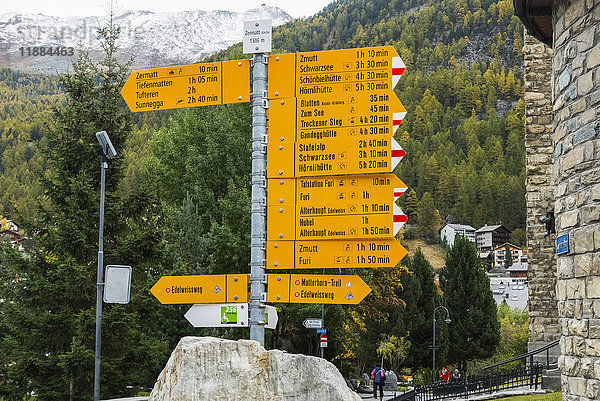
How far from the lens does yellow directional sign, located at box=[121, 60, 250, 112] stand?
350 inches

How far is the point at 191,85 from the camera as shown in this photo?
355 inches

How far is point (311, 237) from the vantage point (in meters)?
8.48

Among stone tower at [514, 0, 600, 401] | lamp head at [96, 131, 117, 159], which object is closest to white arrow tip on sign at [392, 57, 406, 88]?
stone tower at [514, 0, 600, 401]

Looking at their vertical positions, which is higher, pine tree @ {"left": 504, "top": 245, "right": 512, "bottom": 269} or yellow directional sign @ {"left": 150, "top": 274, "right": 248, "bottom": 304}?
pine tree @ {"left": 504, "top": 245, "right": 512, "bottom": 269}

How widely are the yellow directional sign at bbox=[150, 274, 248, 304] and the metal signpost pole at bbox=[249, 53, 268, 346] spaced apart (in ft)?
0.51

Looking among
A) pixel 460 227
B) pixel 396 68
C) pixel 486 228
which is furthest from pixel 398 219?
pixel 486 228

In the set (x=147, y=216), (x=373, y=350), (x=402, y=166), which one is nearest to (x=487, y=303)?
(x=373, y=350)

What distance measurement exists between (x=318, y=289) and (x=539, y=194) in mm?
12773

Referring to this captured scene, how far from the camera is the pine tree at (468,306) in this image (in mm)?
46000

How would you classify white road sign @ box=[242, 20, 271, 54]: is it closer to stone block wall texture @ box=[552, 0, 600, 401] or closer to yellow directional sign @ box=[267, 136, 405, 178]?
yellow directional sign @ box=[267, 136, 405, 178]

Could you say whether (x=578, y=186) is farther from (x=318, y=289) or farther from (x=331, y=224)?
(x=318, y=289)

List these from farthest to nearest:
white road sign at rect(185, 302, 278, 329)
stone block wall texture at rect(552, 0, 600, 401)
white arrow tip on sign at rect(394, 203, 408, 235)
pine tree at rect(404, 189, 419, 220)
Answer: pine tree at rect(404, 189, 419, 220)
white road sign at rect(185, 302, 278, 329)
white arrow tip on sign at rect(394, 203, 408, 235)
stone block wall texture at rect(552, 0, 600, 401)

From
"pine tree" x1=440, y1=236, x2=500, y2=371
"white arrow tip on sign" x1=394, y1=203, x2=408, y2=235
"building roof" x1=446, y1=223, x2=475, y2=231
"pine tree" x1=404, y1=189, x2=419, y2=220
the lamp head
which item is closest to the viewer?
"white arrow tip on sign" x1=394, y1=203, x2=408, y2=235

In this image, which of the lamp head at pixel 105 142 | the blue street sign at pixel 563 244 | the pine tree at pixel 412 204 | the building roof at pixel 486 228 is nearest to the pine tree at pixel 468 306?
the lamp head at pixel 105 142
